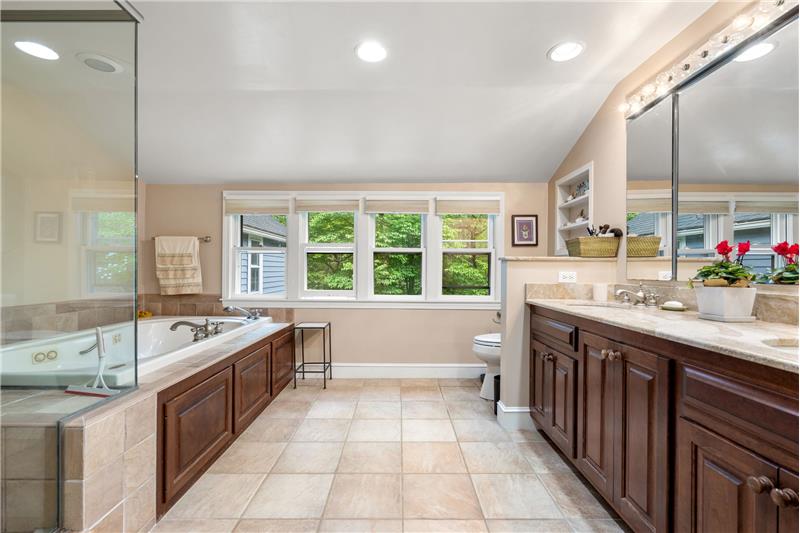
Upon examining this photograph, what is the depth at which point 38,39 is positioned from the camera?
4.84ft

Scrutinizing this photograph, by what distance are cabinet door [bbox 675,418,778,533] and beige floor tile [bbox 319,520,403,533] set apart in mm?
1009

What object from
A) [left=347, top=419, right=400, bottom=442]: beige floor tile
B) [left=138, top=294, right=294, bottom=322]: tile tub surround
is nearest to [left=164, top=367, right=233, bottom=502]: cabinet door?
[left=347, top=419, right=400, bottom=442]: beige floor tile

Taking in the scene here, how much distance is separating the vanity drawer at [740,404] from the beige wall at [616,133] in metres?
1.44

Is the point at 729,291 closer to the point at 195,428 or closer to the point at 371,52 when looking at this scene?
the point at 371,52

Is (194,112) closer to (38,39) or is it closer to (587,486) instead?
(38,39)

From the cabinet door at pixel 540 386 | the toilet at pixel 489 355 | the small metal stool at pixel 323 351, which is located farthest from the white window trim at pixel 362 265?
the cabinet door at pixel 540 386

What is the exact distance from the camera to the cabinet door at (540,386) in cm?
212

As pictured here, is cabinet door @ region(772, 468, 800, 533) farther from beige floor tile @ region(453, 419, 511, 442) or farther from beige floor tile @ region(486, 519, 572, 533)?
beige floor tile @ region(453, 419, 511, 442)

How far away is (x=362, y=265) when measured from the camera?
3.57 meters

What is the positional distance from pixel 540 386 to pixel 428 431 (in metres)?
0.79

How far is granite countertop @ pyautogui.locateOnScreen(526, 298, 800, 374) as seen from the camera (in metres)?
0.83

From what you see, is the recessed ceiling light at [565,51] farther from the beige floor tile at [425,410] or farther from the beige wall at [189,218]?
the beige floor tile at [425,410]

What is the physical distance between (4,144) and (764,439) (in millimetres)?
2601

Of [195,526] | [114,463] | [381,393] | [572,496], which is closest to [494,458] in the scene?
[572,496]
